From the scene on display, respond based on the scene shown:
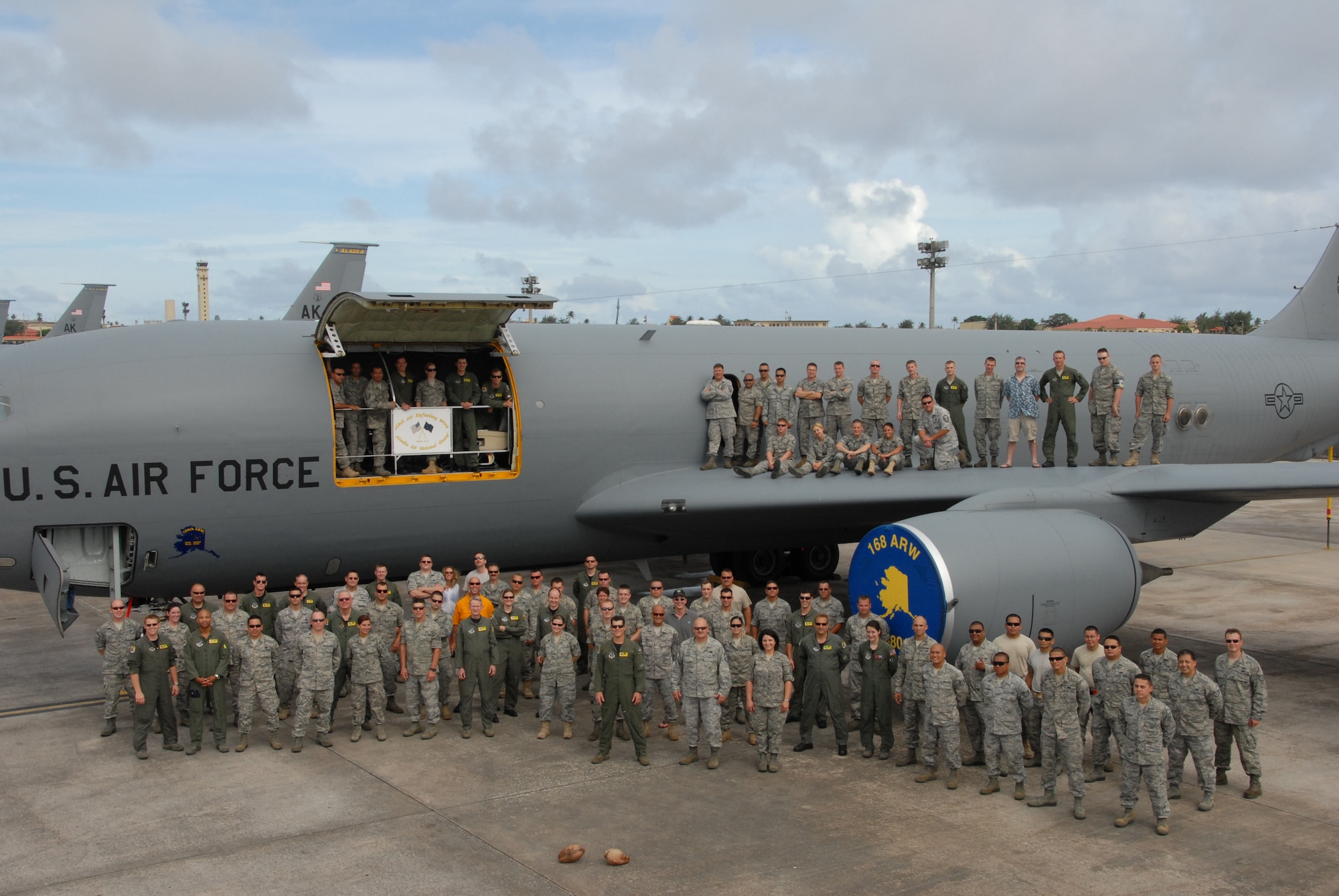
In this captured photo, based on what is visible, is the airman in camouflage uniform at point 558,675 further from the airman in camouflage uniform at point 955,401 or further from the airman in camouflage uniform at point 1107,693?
the airman in camouflage uniform at point 955,401

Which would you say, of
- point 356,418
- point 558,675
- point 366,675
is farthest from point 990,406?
point 366,675

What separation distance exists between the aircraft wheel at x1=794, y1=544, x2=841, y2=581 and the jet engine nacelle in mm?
5797

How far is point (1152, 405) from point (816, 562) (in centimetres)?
569

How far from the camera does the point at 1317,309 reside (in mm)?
19188

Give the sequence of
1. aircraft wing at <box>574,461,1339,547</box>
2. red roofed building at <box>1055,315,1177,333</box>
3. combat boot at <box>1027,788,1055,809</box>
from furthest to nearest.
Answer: red roofed building at <box>1055,315,1177,333</box> → aircraft wing at <box>574,461,1339,547</box> → combat boot at <box>1027,788,1055,809</box>

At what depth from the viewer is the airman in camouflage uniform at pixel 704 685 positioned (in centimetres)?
982

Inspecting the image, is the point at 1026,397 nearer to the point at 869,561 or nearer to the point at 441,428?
the point at 869,561

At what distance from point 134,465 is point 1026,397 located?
10.8 metres

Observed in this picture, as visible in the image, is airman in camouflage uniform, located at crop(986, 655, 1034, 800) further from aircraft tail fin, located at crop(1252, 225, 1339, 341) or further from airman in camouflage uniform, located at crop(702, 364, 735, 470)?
aircraft tail fin, located at crop(1252, 225, 1339, 341)

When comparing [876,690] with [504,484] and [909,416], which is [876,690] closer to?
[504,484]

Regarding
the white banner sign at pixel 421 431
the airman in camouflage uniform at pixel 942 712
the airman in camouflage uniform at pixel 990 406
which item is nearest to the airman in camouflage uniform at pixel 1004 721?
the airman in camouflage uniform at pixel 942 712

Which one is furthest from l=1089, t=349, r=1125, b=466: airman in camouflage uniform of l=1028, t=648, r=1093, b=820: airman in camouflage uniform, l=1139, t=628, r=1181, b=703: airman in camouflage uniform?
l=1028, t=648, r=1093, b=820: airman in camouflage uniform

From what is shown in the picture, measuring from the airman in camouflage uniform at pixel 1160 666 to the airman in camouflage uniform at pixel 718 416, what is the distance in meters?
6.10

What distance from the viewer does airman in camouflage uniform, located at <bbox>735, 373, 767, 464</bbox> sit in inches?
561
